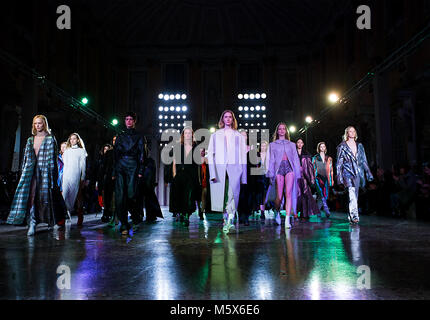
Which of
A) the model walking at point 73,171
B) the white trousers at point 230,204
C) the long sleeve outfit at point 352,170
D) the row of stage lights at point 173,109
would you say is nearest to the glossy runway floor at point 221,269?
the white trousers at point 230,204

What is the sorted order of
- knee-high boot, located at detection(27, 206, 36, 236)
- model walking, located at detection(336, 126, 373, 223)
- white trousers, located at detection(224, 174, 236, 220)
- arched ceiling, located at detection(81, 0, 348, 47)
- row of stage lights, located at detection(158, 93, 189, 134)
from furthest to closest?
row of stage lights, located at detection(158, 93, 189, 134) → arched ceiling, located at detection(81, 0, 348, 47) → model walking, located at detection(336, 126, 373, 223) → white trousers, located at detection(224, 174, 236, 220) → knee-high boot, located at detection(27, 206, 36, 236)

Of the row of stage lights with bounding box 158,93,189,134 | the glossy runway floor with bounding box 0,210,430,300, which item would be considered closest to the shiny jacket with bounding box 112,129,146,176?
the glossy runway floor with bounding box 0,210,430,300

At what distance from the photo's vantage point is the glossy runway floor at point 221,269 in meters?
2.21

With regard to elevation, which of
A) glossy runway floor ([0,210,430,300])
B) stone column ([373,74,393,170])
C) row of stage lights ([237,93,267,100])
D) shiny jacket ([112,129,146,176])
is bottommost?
glossy runway floor ([0,210,430,300])

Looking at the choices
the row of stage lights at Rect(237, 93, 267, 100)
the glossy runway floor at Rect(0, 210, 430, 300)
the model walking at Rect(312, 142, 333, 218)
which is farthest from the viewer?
the row of stage lights at Rect(237, 93, 267, 100)

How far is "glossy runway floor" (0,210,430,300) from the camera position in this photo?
2215mm

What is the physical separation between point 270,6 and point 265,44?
255 centimetres

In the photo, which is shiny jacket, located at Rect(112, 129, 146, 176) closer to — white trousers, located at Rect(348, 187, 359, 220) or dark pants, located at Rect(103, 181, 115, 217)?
dark pants, located at Rect(103, 181, 115, 217)

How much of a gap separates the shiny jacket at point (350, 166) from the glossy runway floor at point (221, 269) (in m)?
2.80

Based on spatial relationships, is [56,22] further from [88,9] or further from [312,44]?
[312,44]

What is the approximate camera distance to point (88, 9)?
18.8 metres

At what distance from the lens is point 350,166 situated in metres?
7.50

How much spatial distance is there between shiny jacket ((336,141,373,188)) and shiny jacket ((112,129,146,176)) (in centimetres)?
412

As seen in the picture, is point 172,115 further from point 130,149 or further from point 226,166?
point 130,149
